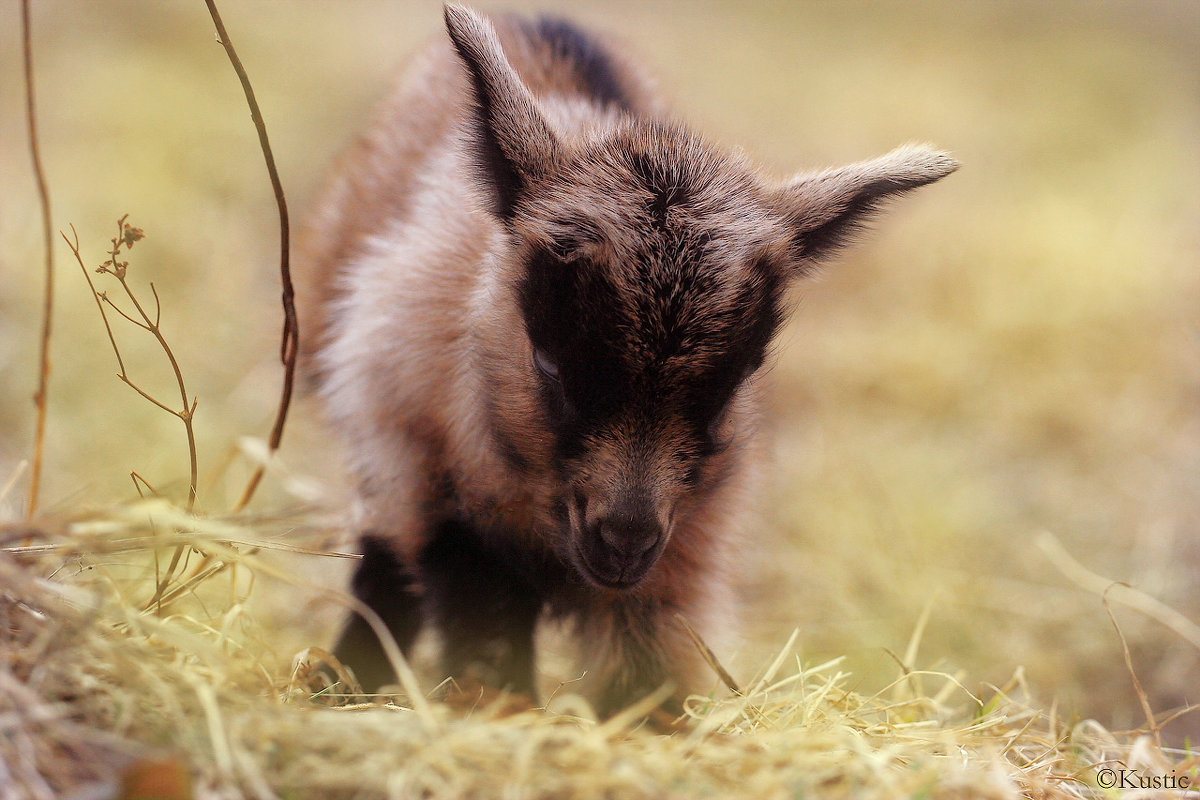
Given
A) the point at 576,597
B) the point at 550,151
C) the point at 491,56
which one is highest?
the point at 491,56

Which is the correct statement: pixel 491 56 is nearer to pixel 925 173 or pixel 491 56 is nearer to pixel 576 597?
pixel 925 173

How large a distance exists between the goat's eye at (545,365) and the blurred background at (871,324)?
103 cm

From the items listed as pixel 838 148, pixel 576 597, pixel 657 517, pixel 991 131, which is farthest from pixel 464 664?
pixel 991 131

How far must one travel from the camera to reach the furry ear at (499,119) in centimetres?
252

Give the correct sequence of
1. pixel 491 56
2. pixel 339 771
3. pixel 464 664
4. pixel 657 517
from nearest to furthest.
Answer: pixel 339 771 < pixel 657 517 < pixel 491 56 < pixel 464 664

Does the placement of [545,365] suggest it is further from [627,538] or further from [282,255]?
[282,255]

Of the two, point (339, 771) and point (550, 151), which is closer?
point (339, 771)

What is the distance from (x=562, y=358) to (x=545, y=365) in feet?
0.38

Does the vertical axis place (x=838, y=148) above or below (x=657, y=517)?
above

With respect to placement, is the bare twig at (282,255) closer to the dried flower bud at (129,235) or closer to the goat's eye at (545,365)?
the dried flower bud at (129,235)

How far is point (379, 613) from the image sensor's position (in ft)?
11.0

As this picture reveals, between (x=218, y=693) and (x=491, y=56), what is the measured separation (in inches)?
64.0

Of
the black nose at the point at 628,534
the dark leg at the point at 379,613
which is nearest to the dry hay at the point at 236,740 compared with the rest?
the black nose at the point at 628,534

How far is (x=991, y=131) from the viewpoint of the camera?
9648mm
